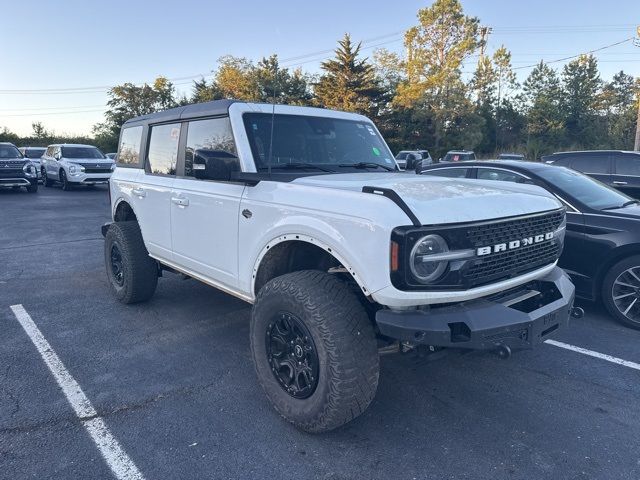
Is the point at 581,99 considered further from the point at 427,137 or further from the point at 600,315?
the point at 600,315

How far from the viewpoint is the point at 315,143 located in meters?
3.96

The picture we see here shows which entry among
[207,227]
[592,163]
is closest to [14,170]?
[207,227]

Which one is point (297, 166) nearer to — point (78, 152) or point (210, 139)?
point (210, 139)

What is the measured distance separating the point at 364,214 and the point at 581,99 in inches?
2349

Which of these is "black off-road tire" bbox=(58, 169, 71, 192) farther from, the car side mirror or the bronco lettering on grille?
the bronco lettering on grille

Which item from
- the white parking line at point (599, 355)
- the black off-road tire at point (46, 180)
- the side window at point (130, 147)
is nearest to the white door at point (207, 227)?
the side window at point (130, 147)

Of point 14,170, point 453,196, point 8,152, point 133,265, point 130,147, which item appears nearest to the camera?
point 453,196

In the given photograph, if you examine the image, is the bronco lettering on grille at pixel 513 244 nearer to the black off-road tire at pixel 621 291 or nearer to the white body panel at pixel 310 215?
the white body panel at pixel 310 215

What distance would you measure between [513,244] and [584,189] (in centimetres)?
334

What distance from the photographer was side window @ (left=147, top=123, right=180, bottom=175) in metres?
4.44

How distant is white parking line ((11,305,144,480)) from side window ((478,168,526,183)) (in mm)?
4730

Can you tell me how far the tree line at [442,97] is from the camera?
41906 millimetres

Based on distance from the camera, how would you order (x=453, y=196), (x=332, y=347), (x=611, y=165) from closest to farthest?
(x=332, y=347)
(x=453, y=196)
(x=611, y=165)

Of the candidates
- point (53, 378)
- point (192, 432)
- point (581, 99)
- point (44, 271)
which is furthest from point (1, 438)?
point (581, 99)
